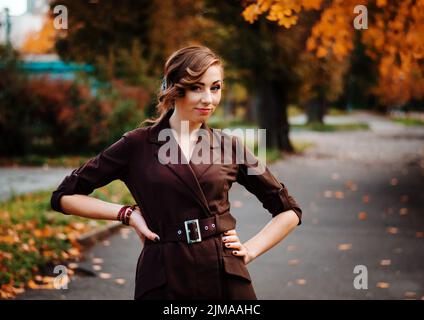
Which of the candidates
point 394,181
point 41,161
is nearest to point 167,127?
point 394,181

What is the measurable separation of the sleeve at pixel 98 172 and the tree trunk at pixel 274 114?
21.6 metres

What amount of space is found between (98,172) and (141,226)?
0.31m

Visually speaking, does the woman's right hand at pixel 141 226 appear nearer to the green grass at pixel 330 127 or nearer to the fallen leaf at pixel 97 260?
the fallen leaf at pixel 97 260

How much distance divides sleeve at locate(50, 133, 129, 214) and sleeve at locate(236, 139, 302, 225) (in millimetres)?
520

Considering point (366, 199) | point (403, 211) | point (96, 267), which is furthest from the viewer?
point (366, 199)

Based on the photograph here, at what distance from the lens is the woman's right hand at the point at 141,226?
2668 mm

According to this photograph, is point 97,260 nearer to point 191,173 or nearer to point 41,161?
point 191,173

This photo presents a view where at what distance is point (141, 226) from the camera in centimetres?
271

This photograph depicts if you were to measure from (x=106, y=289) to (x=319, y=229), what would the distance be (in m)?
4.45

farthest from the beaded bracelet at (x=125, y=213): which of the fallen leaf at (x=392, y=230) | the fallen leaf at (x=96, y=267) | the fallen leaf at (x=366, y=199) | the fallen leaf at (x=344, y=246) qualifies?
the fallen leaf at (x=366, y=199)

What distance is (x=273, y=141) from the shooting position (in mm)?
24484

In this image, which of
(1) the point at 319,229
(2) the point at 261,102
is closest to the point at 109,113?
(2) the point at 261,102

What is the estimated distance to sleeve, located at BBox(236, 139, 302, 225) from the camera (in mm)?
2838

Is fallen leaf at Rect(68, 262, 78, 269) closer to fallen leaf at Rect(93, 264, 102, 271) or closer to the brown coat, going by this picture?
fallen leaf at Rect(93, 264, 102, 271)
